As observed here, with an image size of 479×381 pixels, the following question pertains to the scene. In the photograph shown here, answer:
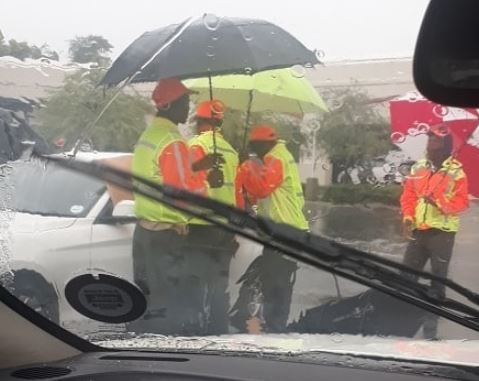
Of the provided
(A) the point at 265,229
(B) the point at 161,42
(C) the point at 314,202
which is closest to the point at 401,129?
(C) the point at 314,202

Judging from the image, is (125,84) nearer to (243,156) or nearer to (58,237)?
(243,156)

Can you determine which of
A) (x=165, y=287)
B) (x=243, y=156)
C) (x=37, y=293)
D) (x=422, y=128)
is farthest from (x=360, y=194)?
(x=37, y=293)

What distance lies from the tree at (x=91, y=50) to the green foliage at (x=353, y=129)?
823 millimetres

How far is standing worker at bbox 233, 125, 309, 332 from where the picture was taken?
119 inches

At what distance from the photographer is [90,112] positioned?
10.3 feet

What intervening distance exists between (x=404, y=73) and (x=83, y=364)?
1572mm

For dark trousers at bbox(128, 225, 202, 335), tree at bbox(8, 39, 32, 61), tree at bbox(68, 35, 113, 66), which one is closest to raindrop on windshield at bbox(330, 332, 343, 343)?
dark trousers at bbox(128, 225, 202, 335)

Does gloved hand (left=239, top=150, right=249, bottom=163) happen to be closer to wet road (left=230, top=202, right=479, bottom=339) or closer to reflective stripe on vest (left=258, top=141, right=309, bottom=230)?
reflective stripe on vest (left=258, top=141, right=309, bottom=230)

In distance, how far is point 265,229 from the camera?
3002 mm

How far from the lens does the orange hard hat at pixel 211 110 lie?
308cm

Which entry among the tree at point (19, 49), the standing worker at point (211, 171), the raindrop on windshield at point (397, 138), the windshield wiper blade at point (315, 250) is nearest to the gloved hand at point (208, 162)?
the standing worker at point (211, 171)

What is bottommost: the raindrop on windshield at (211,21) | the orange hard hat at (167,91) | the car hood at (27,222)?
the car hood at (27,222)

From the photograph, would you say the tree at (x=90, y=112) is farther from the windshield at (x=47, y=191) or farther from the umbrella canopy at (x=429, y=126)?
the umbrella canopy at (x=429, y=126)

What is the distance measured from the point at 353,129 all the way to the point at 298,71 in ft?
0.93
